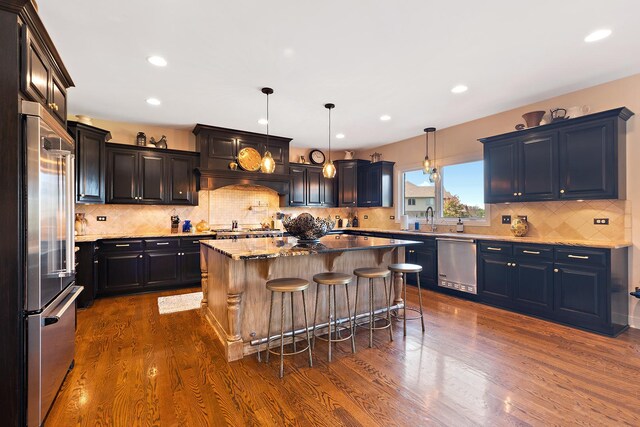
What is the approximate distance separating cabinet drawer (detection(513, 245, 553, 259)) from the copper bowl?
159 cm

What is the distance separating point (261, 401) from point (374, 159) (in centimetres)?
556

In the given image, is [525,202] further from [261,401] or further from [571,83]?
[261,401]

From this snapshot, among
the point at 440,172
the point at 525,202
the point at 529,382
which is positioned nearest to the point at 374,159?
the point at 440,172

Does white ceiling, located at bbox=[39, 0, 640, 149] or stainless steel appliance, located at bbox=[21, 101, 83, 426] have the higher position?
white ceiling, located at bbox=[39, 0, 640, 149]

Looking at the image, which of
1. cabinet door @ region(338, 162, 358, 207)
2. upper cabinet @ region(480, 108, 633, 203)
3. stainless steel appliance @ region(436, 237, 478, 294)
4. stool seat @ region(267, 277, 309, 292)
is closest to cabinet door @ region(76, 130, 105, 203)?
stool seat @ region(267, 277, 309, 292)

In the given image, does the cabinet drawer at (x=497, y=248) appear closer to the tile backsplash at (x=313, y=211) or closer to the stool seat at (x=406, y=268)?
the tile backsplash at (x=313, y=211)

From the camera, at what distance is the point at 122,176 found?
475 cm

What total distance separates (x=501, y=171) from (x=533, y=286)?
1.58 m

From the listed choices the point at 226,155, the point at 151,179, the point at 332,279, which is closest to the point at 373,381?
the point at 332,279

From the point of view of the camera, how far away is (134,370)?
7.88 ft

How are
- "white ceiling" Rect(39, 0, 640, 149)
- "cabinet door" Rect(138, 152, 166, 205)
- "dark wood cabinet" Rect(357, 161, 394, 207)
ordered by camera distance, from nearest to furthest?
"white ceiling" Rect(39, 0, 640, 149), "cabinet door" Rect(138, 152, 166, 205), "dark wood cabinet" Rect(357, 161, 394, 207)

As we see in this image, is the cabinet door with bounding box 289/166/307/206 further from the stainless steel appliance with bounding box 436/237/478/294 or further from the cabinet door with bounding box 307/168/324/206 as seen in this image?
the stainless steel appliance with bounding box 436/237/478/294

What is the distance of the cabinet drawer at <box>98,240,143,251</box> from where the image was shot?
14.4 ft

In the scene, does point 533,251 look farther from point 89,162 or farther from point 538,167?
point 89,162
